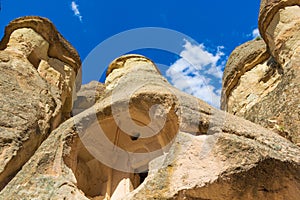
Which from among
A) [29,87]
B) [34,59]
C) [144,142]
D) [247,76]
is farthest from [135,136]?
[247,76]

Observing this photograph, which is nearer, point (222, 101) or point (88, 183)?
point (88, 183)

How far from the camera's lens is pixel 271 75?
1218cm

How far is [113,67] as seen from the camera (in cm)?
1383

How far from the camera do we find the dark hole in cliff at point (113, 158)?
7.38 m

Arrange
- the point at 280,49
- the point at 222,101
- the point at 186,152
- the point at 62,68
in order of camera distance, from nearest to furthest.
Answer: the point at 186,152, the point at 280,49, the point at 62,68, the point at 222,101

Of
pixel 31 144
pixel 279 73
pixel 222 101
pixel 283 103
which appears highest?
pixel 222 101

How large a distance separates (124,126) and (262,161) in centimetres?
291

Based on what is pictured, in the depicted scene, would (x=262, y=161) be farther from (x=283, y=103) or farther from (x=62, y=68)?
(x=62, y=68)

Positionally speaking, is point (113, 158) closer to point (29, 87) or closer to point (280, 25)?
point (29, 87)

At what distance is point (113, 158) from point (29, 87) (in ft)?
9.45

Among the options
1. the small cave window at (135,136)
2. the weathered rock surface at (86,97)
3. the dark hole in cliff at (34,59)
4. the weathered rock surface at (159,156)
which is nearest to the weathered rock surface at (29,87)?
the dark hole in cliff at (34,59)

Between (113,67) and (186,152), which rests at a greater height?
(113,67)

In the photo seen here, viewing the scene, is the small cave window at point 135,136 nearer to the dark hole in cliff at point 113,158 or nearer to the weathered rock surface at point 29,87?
the dark hole in cliff at point 113,158

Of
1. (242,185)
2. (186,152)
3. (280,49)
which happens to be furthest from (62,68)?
(242,185)
